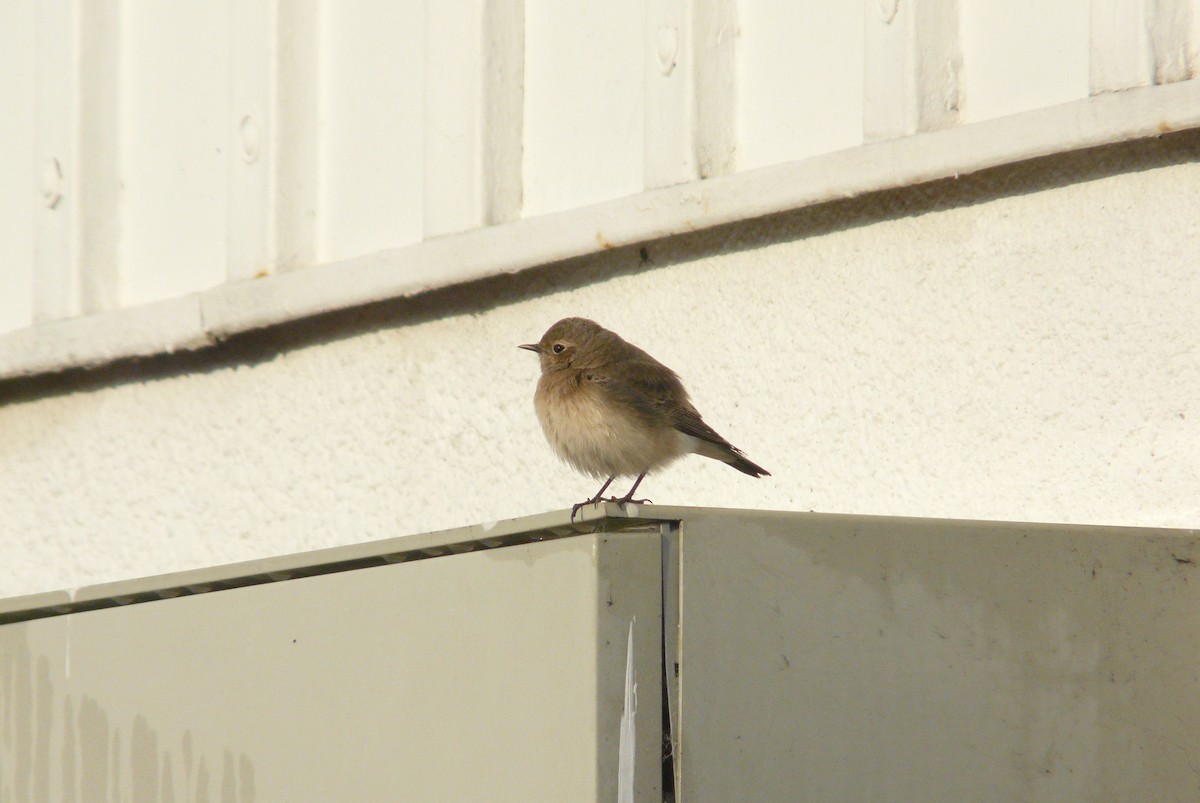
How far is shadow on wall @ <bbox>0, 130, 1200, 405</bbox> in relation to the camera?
3.68 m

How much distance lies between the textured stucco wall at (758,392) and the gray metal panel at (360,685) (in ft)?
4.87

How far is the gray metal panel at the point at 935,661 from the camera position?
8.66 ft

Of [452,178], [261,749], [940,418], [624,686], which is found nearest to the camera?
[624,686]

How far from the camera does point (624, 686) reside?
8.38 feet

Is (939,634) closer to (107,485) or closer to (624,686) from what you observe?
(624,686)

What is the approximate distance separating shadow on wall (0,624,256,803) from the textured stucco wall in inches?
63.9

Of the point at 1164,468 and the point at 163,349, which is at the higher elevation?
the point at 163,349

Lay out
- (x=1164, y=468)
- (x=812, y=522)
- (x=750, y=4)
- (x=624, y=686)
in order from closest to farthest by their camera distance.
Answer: (x=624, y=686) → (x=812, y=522) → (x=1164, y=468) → (x=750, y=4)

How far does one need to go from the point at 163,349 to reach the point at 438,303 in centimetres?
113

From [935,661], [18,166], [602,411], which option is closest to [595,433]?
[602,411]

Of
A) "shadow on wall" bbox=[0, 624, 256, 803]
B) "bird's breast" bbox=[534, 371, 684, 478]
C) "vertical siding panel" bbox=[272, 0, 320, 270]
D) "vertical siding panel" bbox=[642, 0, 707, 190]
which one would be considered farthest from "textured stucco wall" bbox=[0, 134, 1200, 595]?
"shadow on wall" bbox=[0, 624, 256, 803]

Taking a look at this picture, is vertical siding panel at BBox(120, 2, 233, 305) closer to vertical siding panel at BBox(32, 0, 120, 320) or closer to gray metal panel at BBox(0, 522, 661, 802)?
vertical siding panel at BBox(32, 0, 120, 320)

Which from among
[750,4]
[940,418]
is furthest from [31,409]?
[940,418]

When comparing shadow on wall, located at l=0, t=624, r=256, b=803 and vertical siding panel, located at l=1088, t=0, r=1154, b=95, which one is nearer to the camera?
shadow on wall, located at l=0, t=624, r=256, b=803
